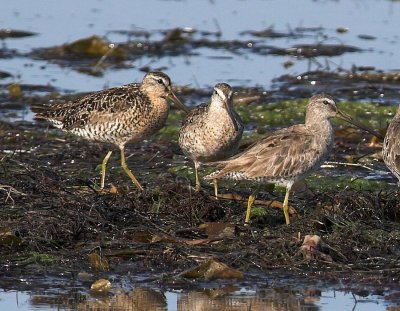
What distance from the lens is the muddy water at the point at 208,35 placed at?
15.2m

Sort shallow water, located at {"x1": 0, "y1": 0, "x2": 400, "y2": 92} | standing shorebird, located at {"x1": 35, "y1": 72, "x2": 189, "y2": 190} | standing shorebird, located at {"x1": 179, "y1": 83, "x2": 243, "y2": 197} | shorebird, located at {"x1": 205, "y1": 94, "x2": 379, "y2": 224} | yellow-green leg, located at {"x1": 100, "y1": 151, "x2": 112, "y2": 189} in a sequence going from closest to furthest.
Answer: shorebird, located at {"x1": 205, "y1": 94, "x2": 379, "y2": 224}, standing shorebird, located at {"x1": 179, "y1": 83, "x2": 243, "y2": 197}, yellow-green leg, located at {"x1": 100, "y1": 151, "x2": 112, "y2": 189}, standing shorebird, located at {"x1": 35, "y1": 72, "x2": 189, "y2": 190}, shallow water, located at {"x1": 0, "y1": 0, "x2": 400, "y2": 92}

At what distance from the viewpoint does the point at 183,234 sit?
868 cm

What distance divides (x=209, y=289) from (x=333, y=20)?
11.1 m

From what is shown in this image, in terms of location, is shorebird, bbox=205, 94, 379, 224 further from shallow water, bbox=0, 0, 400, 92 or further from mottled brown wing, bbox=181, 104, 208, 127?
shallow water, bbox=0, 0, 400, 92

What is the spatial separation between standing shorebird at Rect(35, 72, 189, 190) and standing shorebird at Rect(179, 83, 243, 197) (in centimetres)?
49

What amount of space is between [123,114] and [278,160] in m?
1.86

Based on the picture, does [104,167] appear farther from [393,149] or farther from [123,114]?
[393,149]

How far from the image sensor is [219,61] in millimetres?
16234

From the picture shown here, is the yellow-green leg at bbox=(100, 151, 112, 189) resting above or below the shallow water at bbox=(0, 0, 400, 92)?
below

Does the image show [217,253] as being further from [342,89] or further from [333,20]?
[333,20]

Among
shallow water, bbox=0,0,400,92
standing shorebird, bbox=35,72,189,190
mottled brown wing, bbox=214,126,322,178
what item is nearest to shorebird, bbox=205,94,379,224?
mottled brown wing, bbox=214,126,322,178

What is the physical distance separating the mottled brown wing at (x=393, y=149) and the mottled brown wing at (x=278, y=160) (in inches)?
24.1

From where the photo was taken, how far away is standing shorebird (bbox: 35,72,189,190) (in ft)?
34.6

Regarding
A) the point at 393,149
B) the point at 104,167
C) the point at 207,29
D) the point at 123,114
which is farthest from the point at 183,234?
the point at 207,29
